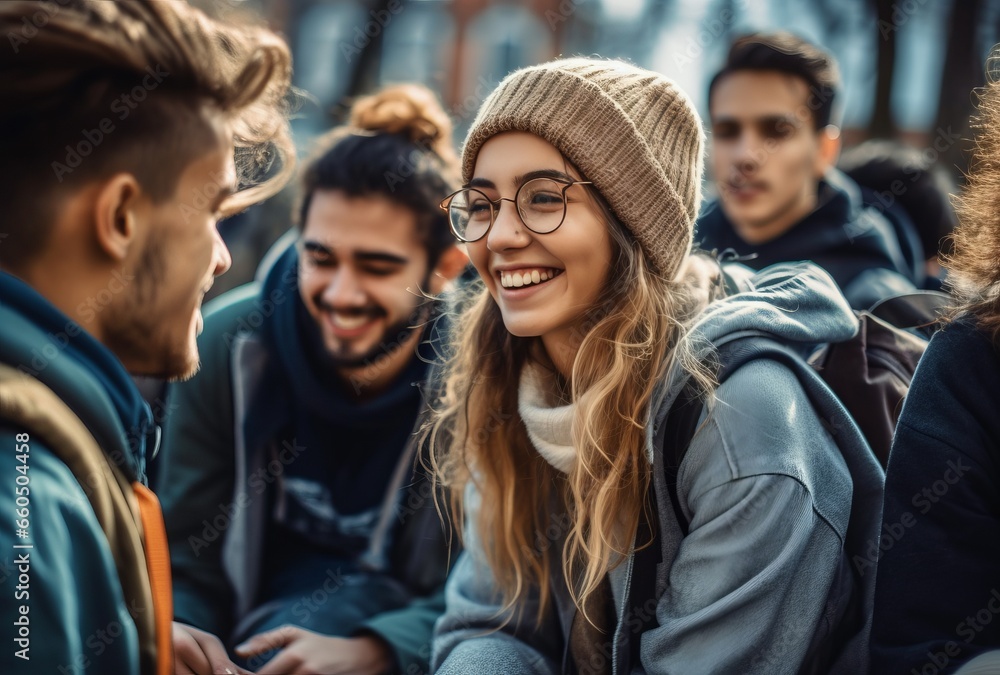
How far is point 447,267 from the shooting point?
10.9 feet

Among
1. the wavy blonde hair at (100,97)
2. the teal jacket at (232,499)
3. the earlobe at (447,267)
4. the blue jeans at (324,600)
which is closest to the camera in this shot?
the wavy blonde hair at (100,97)

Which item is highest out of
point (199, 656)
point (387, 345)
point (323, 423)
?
point (387, 345)

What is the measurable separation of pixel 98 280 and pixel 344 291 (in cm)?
124

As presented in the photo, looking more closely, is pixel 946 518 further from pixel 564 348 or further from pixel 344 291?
pixel 344 291

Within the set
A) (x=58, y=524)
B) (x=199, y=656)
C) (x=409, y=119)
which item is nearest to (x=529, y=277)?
(x=58, y=524)

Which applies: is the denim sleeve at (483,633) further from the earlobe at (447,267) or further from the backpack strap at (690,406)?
the earlobe at (447,267)

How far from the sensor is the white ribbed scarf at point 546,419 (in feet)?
7.45

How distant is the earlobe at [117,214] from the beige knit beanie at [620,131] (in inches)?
34.0

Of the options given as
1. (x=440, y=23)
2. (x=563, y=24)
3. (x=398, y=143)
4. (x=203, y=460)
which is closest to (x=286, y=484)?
(x=203, y=460)

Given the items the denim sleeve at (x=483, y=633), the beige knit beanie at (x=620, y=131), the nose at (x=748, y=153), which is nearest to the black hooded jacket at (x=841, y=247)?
the nose at (x=748, y=153)

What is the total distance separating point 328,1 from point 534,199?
24.3 m

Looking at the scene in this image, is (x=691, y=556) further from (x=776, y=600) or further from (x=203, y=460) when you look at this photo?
(x=203, y=460)

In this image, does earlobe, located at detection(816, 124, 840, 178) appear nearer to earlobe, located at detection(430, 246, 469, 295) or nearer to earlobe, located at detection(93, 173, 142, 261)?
earlobe, located at detection(430, 246, 469, 295)

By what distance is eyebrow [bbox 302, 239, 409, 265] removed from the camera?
10.1ft
